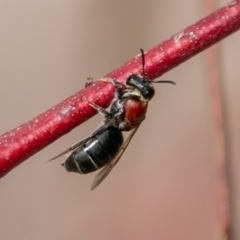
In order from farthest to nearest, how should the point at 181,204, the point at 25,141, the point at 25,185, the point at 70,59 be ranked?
the point at 181,204 → the point at 25,185 → the point at 70,59 → the point at 25,141

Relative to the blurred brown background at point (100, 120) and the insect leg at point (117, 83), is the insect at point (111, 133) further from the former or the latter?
the blurred brown background at point (100, 120)

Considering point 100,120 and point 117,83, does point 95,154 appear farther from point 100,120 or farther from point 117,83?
point 100,120

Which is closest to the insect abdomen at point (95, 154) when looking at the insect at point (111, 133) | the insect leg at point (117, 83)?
the insect at point (111, 133)

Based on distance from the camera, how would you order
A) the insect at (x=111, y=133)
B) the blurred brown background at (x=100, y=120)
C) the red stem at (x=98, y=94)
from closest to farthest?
the red stem at (x=98, y=94)
the insect at (x=111, y=133)
the blurred brown background at (x=100, y=120)

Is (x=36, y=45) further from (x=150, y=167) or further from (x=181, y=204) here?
(x=181, y=204)

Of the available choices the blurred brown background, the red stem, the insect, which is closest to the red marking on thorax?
the insect

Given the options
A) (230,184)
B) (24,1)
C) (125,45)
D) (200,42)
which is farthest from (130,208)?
(200,42)

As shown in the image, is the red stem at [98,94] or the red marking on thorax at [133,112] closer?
the red stem at [98,94]
